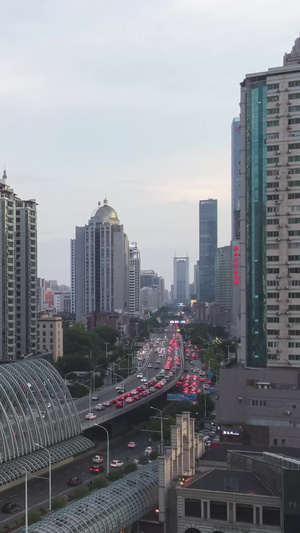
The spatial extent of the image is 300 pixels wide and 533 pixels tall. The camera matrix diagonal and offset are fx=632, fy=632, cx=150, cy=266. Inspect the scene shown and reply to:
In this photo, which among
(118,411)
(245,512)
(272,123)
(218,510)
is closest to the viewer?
(245,512)

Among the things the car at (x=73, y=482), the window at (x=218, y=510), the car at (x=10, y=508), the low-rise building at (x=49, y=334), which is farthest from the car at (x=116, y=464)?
the low-rise building at (x=49, y=334)

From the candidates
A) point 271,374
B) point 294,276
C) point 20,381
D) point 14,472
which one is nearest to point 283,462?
point 14,472

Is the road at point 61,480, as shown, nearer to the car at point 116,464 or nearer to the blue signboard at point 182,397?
the car at point 116,464

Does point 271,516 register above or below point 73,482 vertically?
above

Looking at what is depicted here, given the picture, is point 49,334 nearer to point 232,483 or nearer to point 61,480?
point 61,480

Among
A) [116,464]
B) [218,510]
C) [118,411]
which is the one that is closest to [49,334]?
[118,411]

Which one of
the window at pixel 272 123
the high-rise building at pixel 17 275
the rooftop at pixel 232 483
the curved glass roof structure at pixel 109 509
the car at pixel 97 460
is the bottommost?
the car at pixel 97 460

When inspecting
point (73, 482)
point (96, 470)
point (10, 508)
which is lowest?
point (96, 470)
